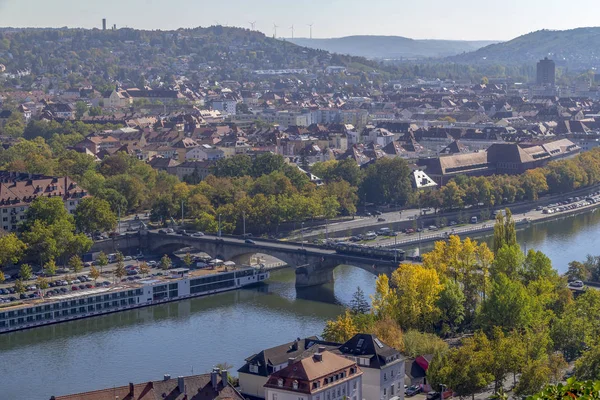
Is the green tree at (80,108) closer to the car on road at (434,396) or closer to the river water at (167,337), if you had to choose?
the river water at (167,337)

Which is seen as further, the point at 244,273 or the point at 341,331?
the point at 244,273

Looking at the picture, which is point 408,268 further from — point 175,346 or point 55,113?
point 55,113

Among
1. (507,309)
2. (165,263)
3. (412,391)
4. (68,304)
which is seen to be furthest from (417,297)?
(165,263)

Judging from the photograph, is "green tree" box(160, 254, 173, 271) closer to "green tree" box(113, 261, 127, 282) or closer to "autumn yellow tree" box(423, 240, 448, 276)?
"green tree" box(113, 261, 127, 282)

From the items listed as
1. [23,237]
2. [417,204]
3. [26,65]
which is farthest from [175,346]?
[26,65]

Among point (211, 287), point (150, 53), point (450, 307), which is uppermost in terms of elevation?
point (150, 53)

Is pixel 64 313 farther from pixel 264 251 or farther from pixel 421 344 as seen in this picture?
pixel 421 344

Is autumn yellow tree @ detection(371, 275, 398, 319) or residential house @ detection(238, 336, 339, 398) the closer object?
residential house @ detection(238, 336, 339, 398)

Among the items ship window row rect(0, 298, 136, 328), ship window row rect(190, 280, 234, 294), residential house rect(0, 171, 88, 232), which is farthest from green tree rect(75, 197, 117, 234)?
ship window row rect(0, 298, 136, 328)
